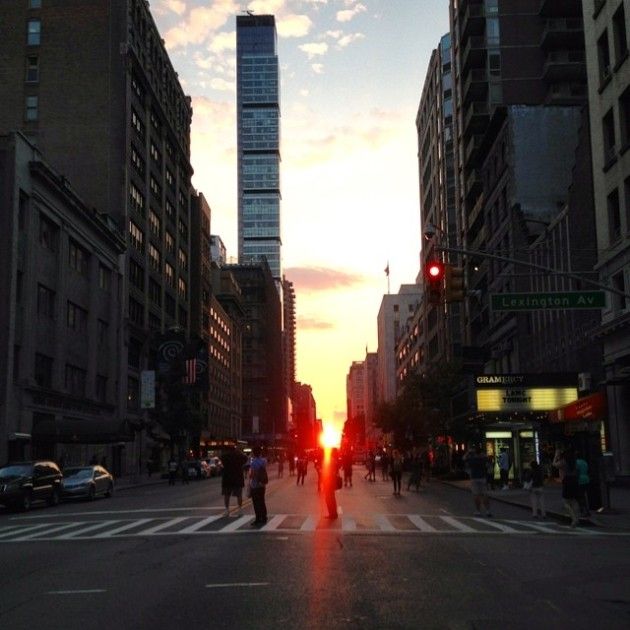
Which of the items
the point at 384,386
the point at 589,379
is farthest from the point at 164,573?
the point at 384,386

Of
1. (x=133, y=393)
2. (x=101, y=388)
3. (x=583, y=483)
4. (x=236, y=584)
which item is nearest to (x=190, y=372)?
(x=133, y=393)

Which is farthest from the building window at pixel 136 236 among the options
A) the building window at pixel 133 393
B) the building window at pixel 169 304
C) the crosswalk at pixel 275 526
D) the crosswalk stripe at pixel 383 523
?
the crosswalk stripe at pixel 383 523

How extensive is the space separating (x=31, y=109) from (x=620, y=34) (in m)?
50.9

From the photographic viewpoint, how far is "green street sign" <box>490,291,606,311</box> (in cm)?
2250

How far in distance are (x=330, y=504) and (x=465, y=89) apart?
195 ft

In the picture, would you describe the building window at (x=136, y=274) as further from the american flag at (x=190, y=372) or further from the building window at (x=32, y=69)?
the building window at (x=32, y=69)

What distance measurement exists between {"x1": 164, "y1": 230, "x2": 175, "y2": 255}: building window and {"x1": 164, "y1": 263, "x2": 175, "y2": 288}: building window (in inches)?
68.4

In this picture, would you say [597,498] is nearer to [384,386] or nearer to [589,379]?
[589,379]

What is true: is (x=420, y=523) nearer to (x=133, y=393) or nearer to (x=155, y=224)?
(x=133, y=393)

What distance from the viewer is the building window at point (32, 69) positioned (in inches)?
2803

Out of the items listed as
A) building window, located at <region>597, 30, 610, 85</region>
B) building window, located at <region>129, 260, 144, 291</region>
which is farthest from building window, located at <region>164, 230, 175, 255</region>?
building window, located at <region>597, 30, 610, 85</region>

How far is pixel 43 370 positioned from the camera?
51.8 meters

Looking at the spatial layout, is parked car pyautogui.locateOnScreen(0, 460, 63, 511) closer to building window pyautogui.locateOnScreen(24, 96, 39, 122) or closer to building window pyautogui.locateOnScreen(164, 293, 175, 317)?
building window pyautogui.locateOnScreen(24, 96, 39, 122)

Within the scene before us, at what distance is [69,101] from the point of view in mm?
71625
